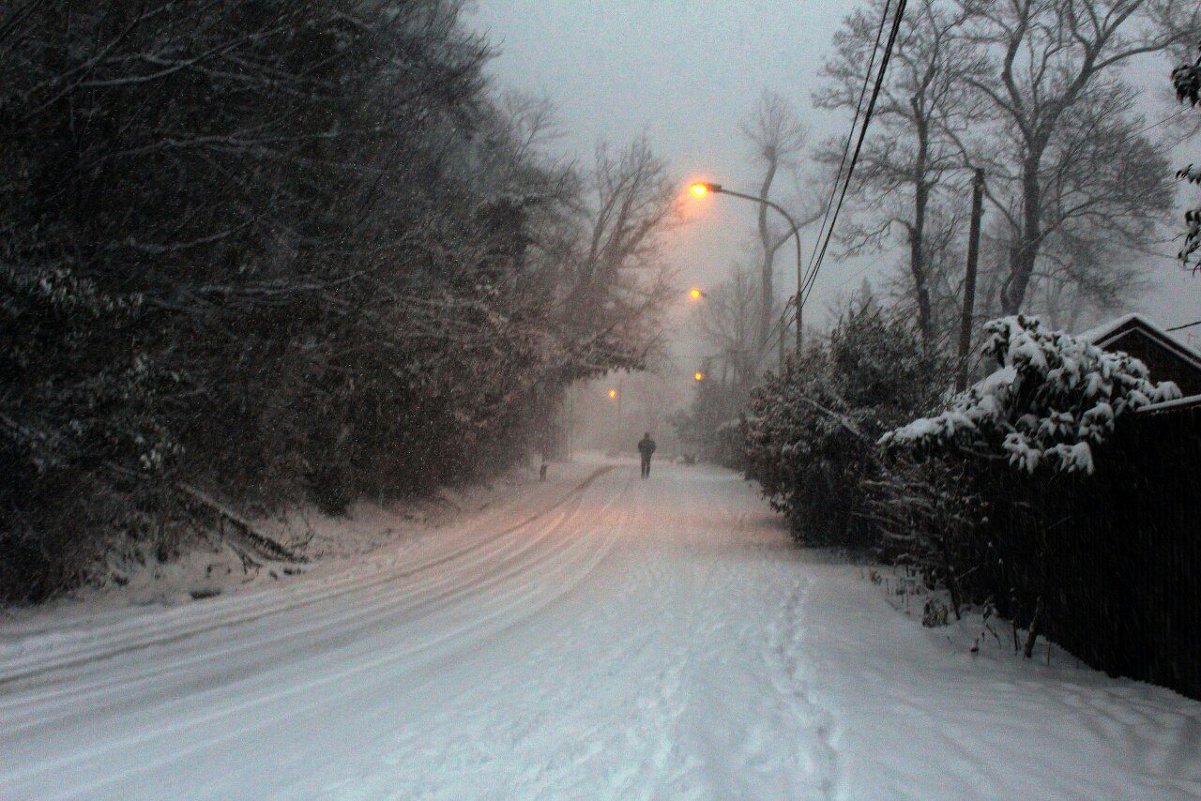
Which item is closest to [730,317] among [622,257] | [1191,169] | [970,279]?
[622,257]

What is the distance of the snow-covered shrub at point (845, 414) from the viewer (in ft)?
40.5

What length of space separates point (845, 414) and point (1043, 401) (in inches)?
250

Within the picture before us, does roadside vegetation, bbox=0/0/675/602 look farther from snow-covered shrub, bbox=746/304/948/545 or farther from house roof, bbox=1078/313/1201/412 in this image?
house roof, bbox=1078/313/1201/412

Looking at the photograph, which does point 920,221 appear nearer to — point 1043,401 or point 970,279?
point 970,279

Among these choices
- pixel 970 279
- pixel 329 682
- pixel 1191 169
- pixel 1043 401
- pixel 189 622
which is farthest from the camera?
pixel 970 279

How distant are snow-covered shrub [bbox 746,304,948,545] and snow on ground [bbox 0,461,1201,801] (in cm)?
350

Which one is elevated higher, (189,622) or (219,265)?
(219,265)

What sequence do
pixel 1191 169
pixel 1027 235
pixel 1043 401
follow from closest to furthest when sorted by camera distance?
pixel 1191 169 < pixel 1043 401 < pixel 1027 235

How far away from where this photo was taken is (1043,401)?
6141mm

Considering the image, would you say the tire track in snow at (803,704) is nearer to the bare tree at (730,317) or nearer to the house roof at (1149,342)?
the house roof at (1149,342)

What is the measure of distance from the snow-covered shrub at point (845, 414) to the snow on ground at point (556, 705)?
3.50 meters

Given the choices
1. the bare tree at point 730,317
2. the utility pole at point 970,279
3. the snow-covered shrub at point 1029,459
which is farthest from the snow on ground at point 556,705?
the bare tree at point 730,317

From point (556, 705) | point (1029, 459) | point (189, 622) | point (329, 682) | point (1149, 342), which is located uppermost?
point (1149, 342)

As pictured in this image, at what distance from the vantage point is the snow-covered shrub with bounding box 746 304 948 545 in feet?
40.5
